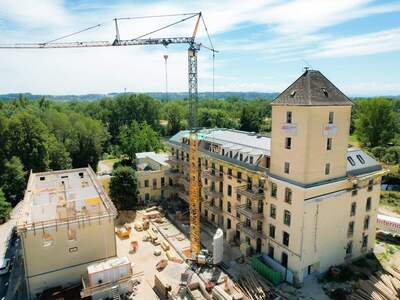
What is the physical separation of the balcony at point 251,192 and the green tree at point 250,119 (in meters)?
98.3

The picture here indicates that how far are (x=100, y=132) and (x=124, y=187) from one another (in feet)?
141

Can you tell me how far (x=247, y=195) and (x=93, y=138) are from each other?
60.3m

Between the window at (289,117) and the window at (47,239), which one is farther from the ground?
the window at (289,117)

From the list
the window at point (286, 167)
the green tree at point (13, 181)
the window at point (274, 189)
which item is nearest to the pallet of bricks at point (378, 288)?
the window at point (274, 189)

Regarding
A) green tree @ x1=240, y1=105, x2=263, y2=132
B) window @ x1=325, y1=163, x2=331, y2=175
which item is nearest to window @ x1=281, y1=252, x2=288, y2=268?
window @ x1=325, y1=163, x2=331, y2=175

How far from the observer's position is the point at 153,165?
66.1 m

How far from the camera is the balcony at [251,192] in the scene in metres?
39.8

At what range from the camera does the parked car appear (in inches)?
1580

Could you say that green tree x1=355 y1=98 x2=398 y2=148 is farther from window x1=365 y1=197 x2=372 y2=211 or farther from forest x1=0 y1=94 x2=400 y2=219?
window x1=365 y1=197 x2=372 y2=211

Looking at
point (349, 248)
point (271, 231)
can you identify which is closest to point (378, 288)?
point (349, 248)

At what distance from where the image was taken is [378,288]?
113 feet

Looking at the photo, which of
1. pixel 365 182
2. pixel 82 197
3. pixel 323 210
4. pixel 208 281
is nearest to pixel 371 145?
pixel 365 182

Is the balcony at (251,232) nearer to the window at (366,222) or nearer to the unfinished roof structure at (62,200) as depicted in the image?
the window at (366,222)

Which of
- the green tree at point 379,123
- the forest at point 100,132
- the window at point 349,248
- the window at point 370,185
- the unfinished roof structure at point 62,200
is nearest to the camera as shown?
the unfinished roof structure at point 62,200
